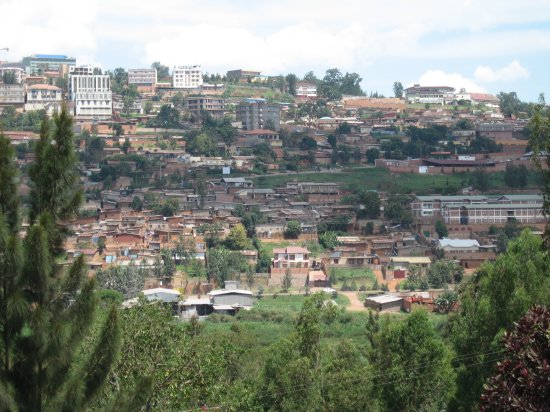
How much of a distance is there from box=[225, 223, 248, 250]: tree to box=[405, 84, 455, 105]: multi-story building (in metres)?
29.7

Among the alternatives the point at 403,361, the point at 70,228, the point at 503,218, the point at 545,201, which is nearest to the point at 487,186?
the point at 503,218

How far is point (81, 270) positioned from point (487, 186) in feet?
106

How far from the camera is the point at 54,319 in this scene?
17.4ft

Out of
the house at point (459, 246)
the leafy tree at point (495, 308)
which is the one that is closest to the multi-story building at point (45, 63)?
the house at point (459, 246)

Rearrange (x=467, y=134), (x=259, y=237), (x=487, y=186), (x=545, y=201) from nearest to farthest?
(x=545, y=201), (x=259, y=237), (x=487, y=186), (x=467, y=134)

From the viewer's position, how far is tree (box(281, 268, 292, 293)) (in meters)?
26.7

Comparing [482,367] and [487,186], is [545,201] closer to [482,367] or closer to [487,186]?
[482,367]

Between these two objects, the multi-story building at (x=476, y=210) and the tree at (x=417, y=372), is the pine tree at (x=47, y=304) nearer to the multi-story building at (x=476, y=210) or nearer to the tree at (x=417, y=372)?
the tree at (x=417, y=372)

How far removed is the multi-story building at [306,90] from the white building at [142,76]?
324 inches

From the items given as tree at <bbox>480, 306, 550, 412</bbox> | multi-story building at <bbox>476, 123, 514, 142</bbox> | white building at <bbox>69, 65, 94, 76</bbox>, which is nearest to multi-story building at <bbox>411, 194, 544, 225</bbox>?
multi-story building at <bbox>476, 123, 514, 142</bbox>

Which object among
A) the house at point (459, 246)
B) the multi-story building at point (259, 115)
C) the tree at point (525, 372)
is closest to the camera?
the tree at point (525, 372)

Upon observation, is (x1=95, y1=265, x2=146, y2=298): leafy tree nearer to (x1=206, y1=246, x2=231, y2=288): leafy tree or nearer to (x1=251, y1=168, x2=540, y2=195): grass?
(x1=206, y1=246, x2=231, y2=288): leafy tree

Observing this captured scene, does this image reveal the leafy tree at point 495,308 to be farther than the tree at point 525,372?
Yes

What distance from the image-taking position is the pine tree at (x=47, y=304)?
16.9 feet
